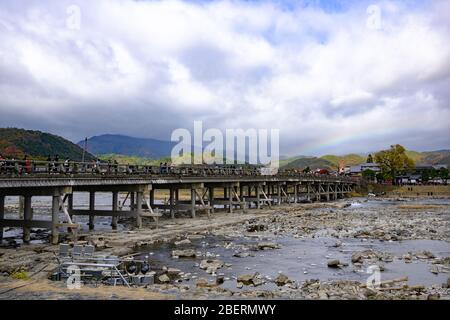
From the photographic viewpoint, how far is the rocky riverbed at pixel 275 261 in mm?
15852

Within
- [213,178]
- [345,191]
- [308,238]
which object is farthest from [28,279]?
[345,191]

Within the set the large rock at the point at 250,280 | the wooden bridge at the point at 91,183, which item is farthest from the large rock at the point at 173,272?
the wooden bridge at the point at 91,183

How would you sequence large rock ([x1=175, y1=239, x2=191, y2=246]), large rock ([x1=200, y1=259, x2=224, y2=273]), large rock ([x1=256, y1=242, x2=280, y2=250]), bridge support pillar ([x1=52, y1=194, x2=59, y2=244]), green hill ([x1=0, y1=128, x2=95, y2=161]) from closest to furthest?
1. large rock ([x1=200, y1=259, x2=224, y2=273])
2. bridge support pillar ([x1=52, y1=194, x2=59, y2=244])
3. large rock ([x1=256, y1=242, x2=280, y2=250])
4. large rock ([x1=175, y1=239, x2=191, y2=246])
5. green hill ([x1=0, y1=128, x2=95, y2=161])

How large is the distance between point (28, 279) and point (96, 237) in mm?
12702

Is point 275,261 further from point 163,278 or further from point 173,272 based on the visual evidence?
point 163,278

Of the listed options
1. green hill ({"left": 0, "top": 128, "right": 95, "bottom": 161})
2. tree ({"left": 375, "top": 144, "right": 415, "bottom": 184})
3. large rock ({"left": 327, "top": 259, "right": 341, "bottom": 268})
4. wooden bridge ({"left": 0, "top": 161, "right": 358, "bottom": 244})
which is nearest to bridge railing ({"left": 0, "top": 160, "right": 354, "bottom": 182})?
wooden bridge ({"left": 0, "top": 161, "right": 358, "bottom": 244})

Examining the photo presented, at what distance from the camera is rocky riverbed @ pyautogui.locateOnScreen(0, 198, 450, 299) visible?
15.9 m

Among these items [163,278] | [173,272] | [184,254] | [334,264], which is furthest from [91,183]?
[334,264]

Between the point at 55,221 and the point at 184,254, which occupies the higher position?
the point at 55,221

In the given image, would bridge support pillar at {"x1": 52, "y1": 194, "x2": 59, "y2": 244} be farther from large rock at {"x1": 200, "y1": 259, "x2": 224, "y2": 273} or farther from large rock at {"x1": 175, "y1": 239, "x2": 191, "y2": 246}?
large rock at {"x1": 200, "y1": 259, "x2": 224, "y2": 273}

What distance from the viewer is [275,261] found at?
23438mm

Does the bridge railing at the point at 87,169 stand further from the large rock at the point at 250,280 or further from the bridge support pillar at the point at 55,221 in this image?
the large rock at the point at 250,280
